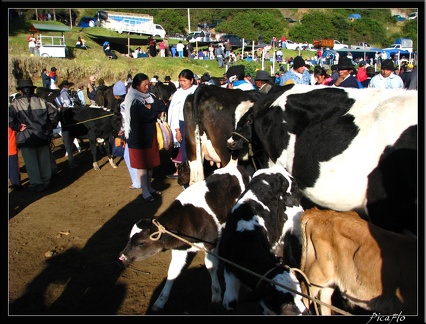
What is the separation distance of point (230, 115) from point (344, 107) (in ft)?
8.00

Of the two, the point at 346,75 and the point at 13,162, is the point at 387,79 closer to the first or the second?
the point at 346,75

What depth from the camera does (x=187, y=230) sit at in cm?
440

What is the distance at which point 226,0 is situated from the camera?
3098mm

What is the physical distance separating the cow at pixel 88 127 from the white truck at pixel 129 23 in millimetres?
31478

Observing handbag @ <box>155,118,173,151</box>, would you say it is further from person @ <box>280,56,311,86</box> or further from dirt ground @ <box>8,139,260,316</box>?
person @ <box>280,56,311,86</box>

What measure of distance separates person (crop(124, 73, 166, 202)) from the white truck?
3517 centimetres

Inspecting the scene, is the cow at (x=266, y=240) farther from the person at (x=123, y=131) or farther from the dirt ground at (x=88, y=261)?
the person at (x=123, y=131)

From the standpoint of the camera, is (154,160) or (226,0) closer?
(226,0)

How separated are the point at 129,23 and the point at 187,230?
1555 inches

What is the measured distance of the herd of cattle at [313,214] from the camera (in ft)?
10.8

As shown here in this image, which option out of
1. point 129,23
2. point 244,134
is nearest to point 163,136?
point 244,134

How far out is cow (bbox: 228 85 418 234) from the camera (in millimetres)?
3758
